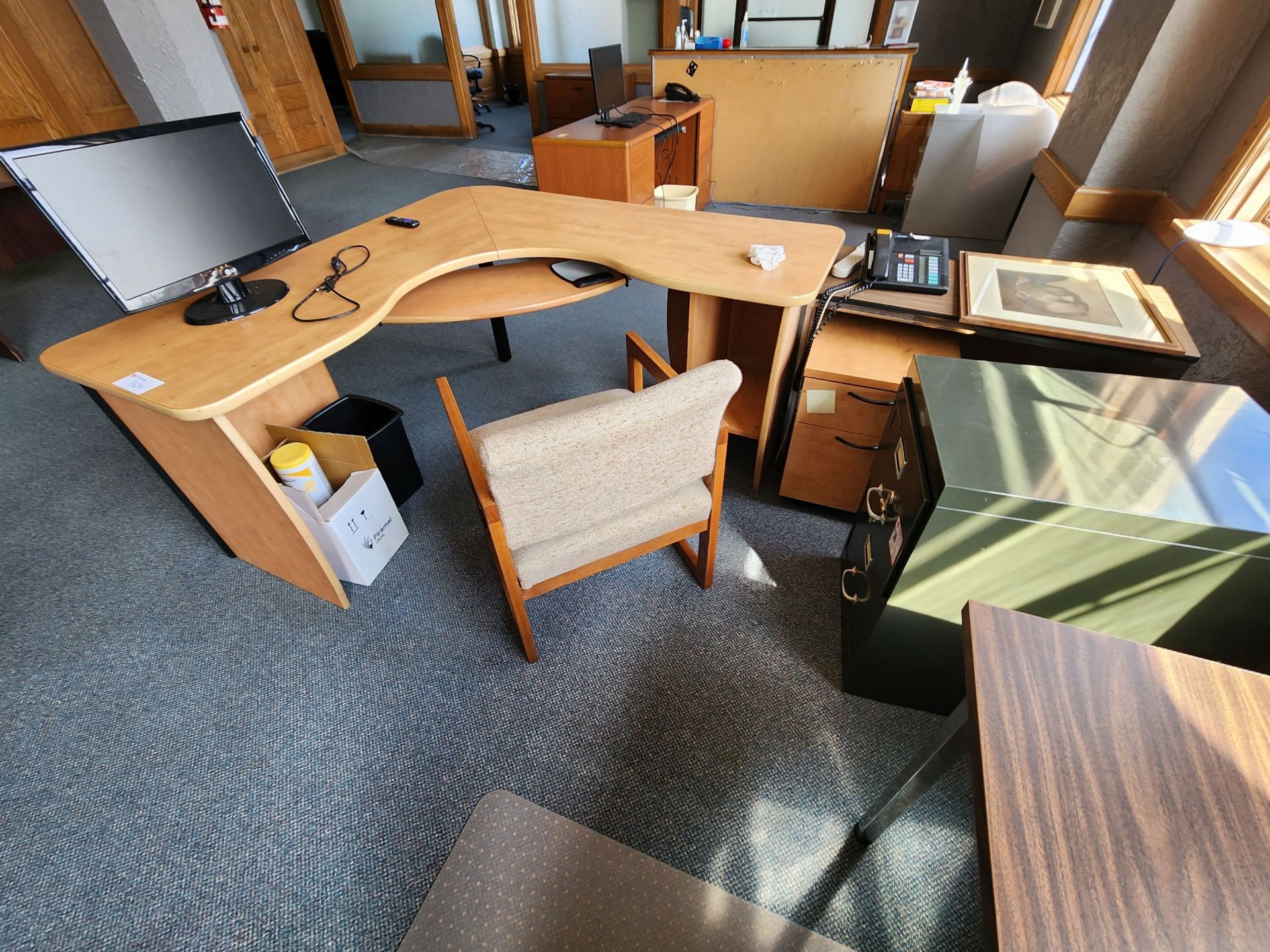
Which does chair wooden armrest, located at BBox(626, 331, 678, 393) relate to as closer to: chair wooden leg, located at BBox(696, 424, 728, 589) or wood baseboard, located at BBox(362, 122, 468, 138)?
chair wooden leg, located at BBox(696, 424, 728, 589)

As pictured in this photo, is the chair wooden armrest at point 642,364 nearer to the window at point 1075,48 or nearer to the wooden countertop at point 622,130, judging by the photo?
the wooden countertop at point 622,130

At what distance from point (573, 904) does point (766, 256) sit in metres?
1.59

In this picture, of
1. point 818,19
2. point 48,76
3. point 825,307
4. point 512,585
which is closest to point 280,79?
point 48,76

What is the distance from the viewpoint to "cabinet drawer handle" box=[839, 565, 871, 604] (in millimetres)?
1270

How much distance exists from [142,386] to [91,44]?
469 cm

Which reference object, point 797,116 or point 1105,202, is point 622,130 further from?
point 1105,202

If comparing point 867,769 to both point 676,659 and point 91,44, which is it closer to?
point 676,659

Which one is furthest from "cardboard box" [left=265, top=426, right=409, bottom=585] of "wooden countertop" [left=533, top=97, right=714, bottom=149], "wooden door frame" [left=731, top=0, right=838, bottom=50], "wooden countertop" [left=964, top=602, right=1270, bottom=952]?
"wooden door frame" [left=731, top=0, right=838, bottom=50]

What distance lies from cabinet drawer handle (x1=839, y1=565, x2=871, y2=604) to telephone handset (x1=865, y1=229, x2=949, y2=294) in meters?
0.82

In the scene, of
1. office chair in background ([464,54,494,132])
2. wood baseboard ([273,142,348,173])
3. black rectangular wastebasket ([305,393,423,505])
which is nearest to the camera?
black rectangular wastebasket ([305,393,423,505])

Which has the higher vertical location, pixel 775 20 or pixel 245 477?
pixel 775 20

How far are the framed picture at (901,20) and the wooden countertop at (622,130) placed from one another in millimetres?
1690

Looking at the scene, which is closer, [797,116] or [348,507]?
[348,507]

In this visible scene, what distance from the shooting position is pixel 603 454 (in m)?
0.90
